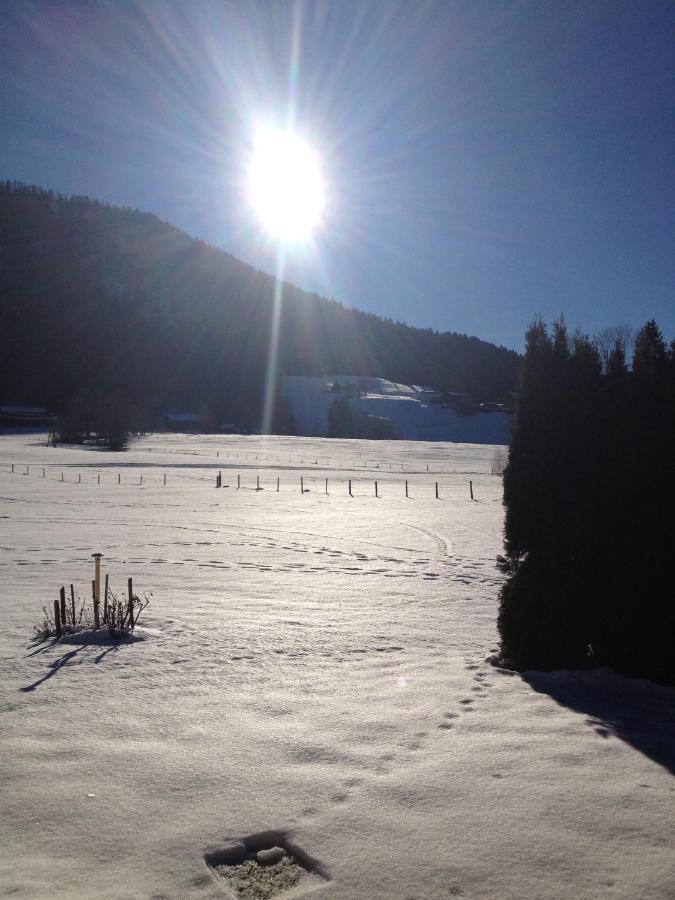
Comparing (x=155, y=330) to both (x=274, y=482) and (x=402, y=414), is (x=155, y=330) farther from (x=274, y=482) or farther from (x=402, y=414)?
(x=274, y=482)

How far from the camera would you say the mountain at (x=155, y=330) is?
458ft

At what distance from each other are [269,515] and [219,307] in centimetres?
16467

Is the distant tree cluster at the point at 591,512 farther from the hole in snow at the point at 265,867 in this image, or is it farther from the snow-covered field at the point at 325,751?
the hole in snow at the point at 265,867

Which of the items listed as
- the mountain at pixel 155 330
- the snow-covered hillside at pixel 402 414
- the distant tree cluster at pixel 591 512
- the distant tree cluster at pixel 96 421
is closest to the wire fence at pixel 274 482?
the distant tree cluster at pixel 591 512

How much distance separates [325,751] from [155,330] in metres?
165

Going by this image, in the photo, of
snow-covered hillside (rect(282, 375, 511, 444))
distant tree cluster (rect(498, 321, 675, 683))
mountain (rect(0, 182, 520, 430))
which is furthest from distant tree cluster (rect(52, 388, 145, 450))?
distant tree cluster (rect(498, 321, 675, 683))

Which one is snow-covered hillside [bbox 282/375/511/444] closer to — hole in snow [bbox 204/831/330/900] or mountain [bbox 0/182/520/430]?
mountain [bbox 0/182/520/430]

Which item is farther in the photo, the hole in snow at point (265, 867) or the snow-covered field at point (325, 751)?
the snow-covered field at point (325, 751)

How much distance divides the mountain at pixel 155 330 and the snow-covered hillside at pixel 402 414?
8.20 meters

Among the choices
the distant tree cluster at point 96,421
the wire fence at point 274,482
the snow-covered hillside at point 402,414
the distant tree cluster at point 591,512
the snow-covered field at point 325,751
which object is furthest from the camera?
the snow-covered hillside at point 402,414

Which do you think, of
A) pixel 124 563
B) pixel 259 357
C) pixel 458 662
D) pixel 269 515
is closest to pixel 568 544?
pixel 458 662

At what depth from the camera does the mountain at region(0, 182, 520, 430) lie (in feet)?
458

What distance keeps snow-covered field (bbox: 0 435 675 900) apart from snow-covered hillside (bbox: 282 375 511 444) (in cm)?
10399

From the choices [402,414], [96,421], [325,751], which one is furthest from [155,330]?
A: [325,751]
